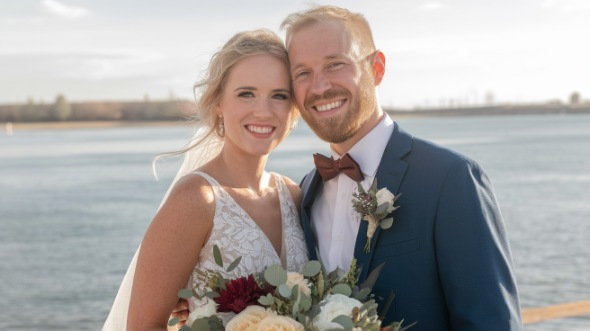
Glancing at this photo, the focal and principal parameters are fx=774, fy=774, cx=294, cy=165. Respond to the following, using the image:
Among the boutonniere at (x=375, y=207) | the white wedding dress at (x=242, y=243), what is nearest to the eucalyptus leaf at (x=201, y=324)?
the white wedding dress at (x=242, y=243)

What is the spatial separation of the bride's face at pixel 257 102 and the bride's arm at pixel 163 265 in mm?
538

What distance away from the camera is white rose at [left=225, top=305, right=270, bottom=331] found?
270 cm

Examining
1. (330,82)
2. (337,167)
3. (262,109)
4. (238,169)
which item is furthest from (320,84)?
(238,169)

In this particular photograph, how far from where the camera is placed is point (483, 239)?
330cm

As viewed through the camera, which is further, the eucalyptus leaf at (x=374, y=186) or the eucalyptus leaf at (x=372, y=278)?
the eucalyptus leaf at (x=374, y=186)

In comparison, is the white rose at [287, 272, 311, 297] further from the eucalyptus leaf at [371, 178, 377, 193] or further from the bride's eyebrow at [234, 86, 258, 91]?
the bride's eyebrow at [234, 86, 258, 91]

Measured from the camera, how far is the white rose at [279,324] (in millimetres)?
2660

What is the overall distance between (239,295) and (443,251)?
1002mm

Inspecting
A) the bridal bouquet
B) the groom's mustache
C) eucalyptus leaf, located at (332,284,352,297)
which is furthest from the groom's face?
eucalyptus leaf, located at (332,284,352,297)

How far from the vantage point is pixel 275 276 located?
9.33 feet

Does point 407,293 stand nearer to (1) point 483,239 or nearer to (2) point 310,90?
(1) point 483,239

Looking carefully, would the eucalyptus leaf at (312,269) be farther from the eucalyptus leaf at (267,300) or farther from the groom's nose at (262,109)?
the groom's nose at (262,109)

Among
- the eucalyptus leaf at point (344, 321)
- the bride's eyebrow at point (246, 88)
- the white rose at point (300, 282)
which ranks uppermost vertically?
the bride's eyebrow at point (246, 88)

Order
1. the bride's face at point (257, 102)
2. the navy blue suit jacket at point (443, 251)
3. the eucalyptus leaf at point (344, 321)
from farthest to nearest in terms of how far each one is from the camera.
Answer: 1. the bride's face at point (257, 102)
2. the navy blue suit jacket at point (443, 251)
3. the eucalyptus leaf at point (344, 321)
